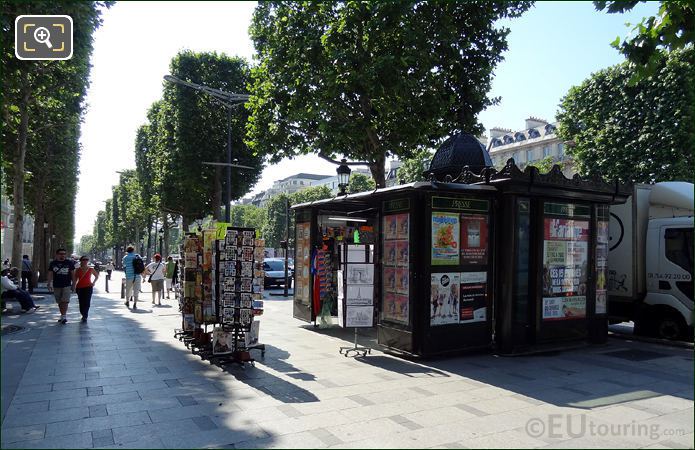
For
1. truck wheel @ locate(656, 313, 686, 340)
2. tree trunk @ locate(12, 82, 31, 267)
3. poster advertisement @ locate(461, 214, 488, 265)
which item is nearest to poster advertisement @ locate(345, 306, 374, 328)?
poster advertisement @ locate(461, 214, 488, 265)

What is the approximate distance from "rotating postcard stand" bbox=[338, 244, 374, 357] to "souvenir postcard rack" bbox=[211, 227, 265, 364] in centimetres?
163

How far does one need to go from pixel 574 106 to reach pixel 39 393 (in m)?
31.9

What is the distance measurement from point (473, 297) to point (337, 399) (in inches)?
142

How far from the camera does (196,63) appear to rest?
31578 millimetres

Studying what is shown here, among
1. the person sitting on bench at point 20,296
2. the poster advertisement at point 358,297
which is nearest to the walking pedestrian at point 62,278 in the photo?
the person sitting on bench at point 20,296

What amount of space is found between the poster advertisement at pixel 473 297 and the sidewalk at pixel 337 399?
70 centimetres

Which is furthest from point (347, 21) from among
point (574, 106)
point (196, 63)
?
point (574, 106)

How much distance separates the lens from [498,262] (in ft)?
29.2

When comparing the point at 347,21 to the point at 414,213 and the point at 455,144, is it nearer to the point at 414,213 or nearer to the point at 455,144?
the point at 455,144

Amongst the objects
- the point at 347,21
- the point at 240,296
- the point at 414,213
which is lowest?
the point at 240,296

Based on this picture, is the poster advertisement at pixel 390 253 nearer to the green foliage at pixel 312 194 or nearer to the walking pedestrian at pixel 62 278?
the walking pedestrian at pixel 62 278

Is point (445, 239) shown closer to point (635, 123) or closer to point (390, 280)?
point (390, 280)

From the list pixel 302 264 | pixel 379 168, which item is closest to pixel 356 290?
pixel 302 264

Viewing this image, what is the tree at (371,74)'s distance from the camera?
16.0 metres
